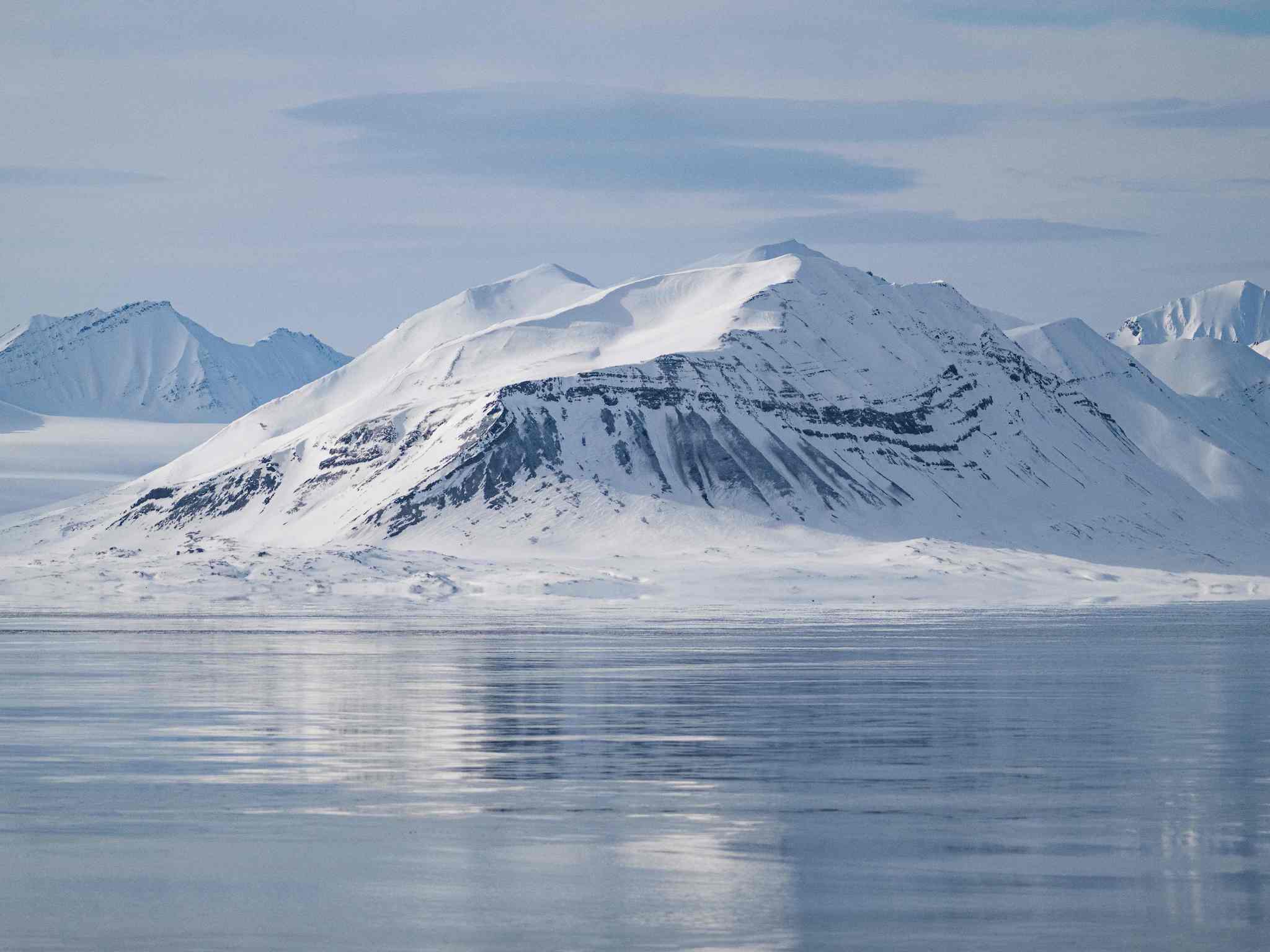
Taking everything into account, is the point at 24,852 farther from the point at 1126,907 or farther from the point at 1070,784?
the point at 1070,784

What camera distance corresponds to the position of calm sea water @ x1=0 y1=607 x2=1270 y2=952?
2439cm

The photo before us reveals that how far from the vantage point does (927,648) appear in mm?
87375

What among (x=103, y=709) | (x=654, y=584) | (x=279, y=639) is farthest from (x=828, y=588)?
(x=103, y=709)

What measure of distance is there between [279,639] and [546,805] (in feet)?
206

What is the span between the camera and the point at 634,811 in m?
33.5

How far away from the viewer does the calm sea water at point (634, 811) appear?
24.4 metres

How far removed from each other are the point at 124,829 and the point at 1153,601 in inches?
6242

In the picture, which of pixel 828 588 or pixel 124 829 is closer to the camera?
pixel 124 829

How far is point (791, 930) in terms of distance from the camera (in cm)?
2375

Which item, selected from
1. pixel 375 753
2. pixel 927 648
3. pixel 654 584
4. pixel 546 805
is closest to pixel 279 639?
pixel 927 648

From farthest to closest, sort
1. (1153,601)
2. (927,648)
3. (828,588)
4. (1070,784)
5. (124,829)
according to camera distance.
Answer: (828,588) → (1153,601) → (927,648) → (1070,784) → (124,829)

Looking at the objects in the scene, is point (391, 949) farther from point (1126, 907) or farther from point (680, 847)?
point (1126, 907)

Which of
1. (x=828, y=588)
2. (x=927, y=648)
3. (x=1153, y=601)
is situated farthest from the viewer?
(x=828, y=588)

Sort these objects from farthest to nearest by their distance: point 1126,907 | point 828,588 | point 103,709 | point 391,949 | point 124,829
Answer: point 828,588
point 103,709
point 124,829
point 1126,907
point 391,949
